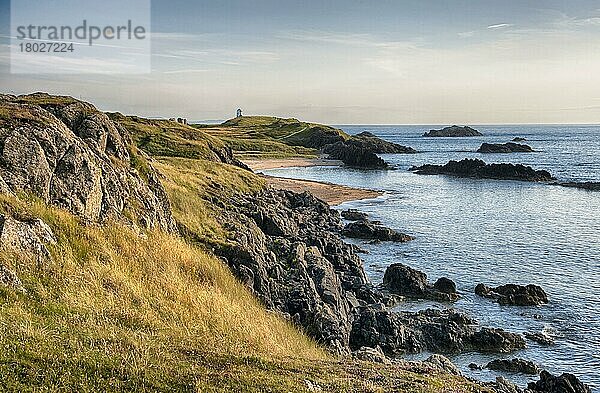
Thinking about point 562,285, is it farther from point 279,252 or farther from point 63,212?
point 63,212

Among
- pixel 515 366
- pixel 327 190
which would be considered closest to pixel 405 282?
pixel 515 366

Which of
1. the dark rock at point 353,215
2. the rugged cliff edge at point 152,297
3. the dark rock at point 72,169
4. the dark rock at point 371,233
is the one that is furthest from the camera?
the dark rock at point 353,215

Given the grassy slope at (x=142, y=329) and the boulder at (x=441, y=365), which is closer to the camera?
the grassy slope at (x=142, y=329)

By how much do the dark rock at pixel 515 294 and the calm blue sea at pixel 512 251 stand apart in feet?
1.90

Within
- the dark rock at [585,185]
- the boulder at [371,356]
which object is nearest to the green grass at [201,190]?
the boulder at [371,356]

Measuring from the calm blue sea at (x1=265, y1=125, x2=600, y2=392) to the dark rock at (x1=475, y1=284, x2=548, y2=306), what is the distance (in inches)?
22.8

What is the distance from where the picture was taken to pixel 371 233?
180 ft

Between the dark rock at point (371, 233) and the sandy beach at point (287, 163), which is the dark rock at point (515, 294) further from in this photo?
the sandy beach at point (287, 163)

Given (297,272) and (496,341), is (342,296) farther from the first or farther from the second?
(496,341)

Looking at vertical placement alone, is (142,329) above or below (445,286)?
above

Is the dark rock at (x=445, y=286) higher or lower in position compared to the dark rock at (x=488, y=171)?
lower

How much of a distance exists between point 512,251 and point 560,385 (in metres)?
28.2

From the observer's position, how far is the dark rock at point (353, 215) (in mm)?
63906

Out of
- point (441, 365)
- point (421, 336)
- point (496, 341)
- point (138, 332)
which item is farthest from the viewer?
point (421, 336)
